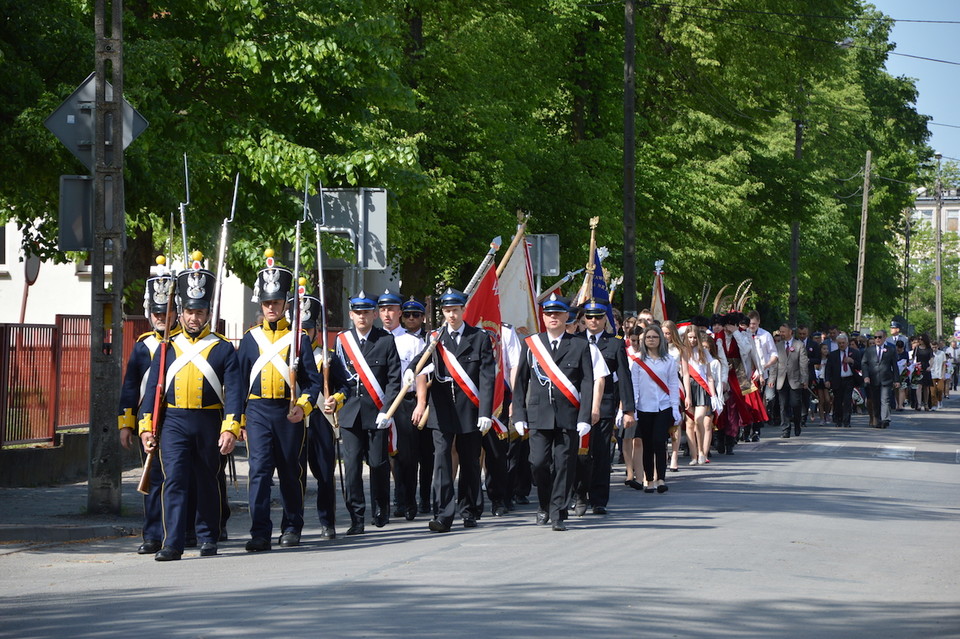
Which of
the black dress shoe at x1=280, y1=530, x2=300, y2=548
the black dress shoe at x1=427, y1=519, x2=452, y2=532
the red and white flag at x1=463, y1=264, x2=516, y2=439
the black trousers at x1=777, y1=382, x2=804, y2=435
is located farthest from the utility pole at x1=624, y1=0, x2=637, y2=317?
the black dress shoe at x1=280, y1=530, x2=300, y2=548

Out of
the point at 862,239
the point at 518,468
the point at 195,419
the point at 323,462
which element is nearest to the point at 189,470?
the point at 195,419

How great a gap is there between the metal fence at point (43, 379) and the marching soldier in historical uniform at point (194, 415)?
5435 mm

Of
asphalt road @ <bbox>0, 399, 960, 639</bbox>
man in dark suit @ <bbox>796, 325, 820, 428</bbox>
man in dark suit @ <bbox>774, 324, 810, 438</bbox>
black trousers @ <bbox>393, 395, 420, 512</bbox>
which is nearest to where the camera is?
asphalt road @ <bbox>0, 399, 960, 639</bbox>

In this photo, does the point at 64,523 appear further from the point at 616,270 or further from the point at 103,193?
Result: the point at 616,270

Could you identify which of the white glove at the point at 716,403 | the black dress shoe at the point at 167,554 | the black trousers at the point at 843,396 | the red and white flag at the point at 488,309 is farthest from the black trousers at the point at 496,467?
the black trousers at the point at 843,396

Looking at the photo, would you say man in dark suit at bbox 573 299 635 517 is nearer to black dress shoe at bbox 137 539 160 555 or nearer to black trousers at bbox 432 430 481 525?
black trousers at bbox 432 430 481 525

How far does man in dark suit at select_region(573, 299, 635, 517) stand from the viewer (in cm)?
1348

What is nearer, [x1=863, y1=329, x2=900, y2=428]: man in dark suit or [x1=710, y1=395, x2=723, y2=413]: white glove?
[x1=710, y1=395, x2=723, y2=413]: white glove

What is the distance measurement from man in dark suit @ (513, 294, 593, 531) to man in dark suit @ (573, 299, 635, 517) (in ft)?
1.48

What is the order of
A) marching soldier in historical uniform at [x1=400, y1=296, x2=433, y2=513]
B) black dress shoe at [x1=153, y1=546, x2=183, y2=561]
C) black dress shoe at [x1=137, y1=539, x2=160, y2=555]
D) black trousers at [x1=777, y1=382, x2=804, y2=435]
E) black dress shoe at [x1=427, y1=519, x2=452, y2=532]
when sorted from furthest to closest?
black trousers at [x1=777, y1=382, x2=804, y2=435] → marching soldier in historical uniform at [x1=400, y1=296, x2=433, y2=513] → black dress shoe at [x1=427, y1=519, x2=452, y2=532] → black dress shoe at [x1=137, y1=539, x2=160, y2=555] → black dress shoe at [x1=153, y1=546, x2=183, y2=561]

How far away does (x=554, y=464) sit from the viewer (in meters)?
12.5

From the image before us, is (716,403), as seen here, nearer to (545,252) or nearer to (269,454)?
(545,252)

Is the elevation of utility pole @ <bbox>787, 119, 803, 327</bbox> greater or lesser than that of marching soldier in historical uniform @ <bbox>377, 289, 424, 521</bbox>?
greater

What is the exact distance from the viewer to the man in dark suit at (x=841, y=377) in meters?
30.0
